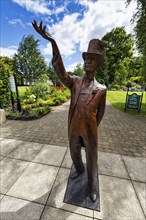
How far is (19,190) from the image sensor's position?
2.08m

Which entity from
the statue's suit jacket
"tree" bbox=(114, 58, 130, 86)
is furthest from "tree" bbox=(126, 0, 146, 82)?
"tree" bbox=(114, 58, 130, 86)

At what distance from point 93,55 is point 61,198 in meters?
2.27

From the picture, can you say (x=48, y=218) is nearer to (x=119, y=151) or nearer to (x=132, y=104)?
(x=119, y=151)

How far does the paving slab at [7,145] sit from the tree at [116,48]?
30.6 metres

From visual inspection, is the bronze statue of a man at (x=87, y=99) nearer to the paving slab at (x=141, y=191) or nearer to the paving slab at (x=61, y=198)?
the paving slab at (x=61, y=198)

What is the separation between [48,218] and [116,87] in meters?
28.9

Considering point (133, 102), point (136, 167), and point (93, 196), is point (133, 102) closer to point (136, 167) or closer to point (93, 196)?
point (136, 167)

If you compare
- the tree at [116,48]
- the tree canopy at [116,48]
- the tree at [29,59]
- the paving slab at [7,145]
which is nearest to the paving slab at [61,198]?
the paving slab at [7,145]

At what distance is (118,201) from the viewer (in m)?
1.92

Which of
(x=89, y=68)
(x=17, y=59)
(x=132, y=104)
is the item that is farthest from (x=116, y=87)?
(x=89, y=68)

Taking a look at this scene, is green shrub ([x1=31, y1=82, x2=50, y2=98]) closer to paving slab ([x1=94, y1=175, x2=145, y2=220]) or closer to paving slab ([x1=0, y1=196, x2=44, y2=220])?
paving slab ([x1=0, y1=196, x2=44, y2=220])

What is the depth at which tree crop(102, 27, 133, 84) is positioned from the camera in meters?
29.9

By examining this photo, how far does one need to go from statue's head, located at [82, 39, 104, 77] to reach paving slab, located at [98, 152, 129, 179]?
7.19ft

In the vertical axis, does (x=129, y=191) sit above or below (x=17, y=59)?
below
